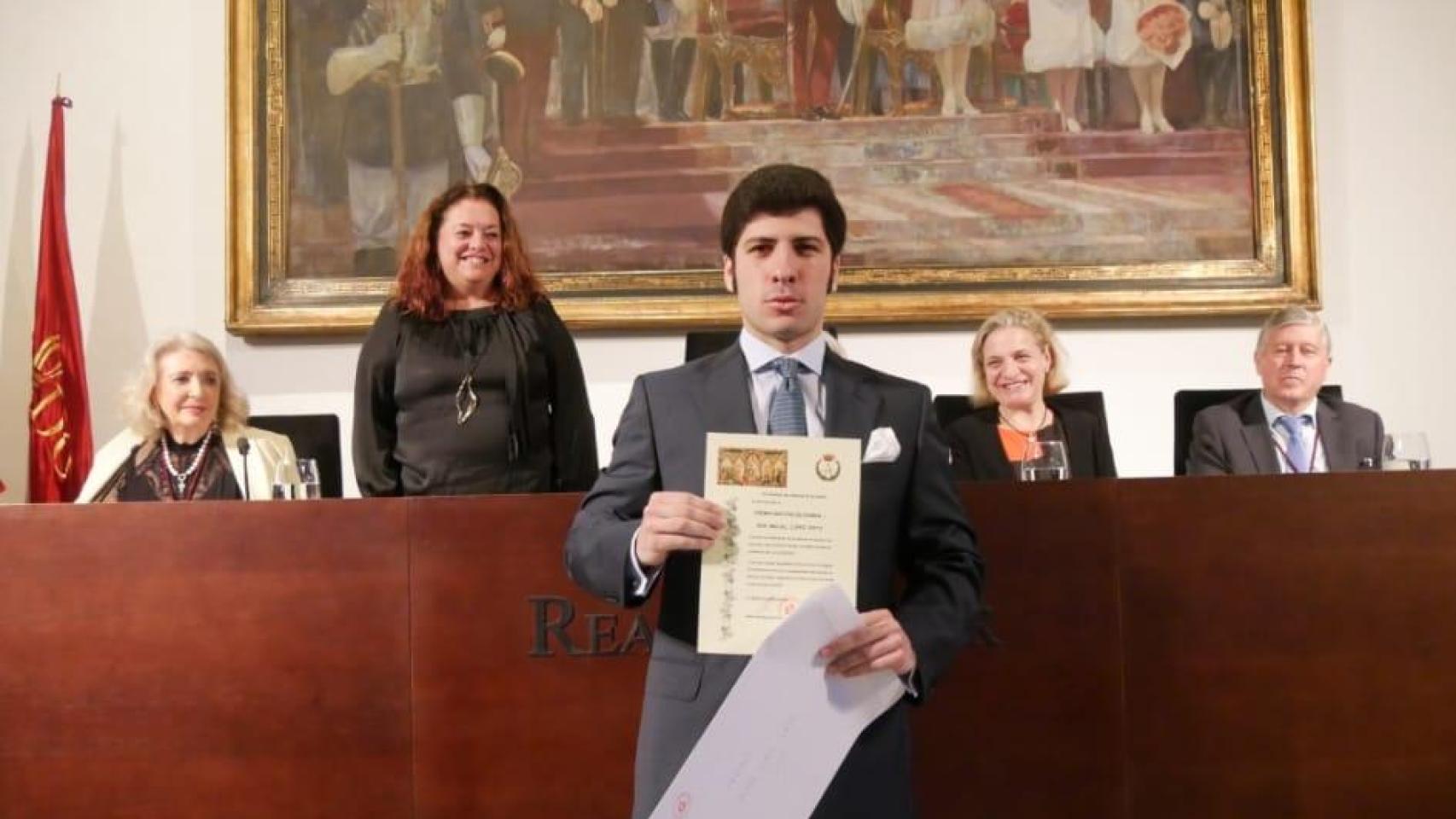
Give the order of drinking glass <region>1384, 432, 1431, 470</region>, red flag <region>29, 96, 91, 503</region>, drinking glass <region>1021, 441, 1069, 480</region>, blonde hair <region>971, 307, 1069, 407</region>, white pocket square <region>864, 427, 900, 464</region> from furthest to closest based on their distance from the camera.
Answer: red flag <region>29, 96, 91, 503</region>
blonde hair <region>971, 307, 1069, 407</region>
drinking glass <region>1384, 432, 1431, 470</region>
drinking glass <region>1021, 441, 1069, 480</region>
white pocket square <region>864, 427, 900, 464</region>

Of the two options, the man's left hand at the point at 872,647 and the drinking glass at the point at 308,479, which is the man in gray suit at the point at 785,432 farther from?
the drinking glass at the point at 308,479

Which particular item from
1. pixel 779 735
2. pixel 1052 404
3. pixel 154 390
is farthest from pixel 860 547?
pixel 154 390

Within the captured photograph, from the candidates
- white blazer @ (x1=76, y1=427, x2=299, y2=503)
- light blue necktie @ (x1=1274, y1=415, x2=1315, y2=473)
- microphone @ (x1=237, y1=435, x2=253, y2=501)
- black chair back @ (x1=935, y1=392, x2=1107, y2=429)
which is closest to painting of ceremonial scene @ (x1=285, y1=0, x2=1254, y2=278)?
black chair back @ (x1=935, y1=392, x2=1107, y2=429)

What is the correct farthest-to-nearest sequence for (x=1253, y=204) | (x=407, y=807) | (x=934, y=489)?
(x=1253, y=204) → (x=407, y=807) → (x=934, y=489)

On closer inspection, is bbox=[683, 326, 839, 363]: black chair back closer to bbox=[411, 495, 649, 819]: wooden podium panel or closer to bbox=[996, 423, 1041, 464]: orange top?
bbox=[996, 423, 1041, 464]: orange top

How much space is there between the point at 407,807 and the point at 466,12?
3557 millimetres

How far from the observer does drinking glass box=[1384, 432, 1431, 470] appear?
361 centimetres

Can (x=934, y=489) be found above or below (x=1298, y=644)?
above

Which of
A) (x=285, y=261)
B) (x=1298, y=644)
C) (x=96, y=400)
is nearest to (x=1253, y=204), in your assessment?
(x=1298, y=644)

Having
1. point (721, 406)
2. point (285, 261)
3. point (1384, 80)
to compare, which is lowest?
point (721, 406)

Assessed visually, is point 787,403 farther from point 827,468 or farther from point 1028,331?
point 1028,331

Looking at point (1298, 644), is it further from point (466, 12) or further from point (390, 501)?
point (466, 12)

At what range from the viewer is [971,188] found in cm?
562

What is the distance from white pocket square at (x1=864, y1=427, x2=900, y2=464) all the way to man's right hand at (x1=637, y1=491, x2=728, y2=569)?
0.73ft
